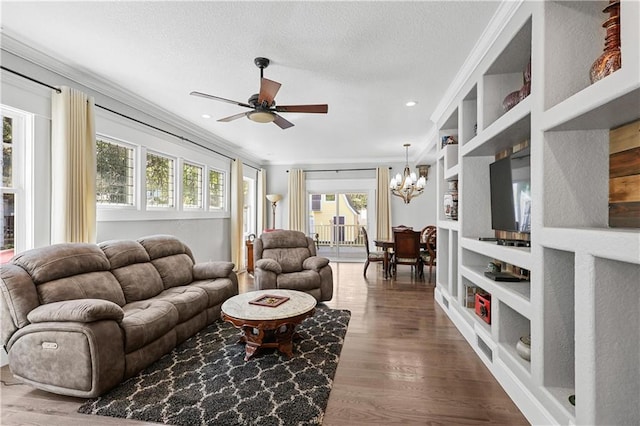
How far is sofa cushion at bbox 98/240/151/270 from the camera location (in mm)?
3037

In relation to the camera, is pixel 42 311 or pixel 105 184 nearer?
pixel 42 311

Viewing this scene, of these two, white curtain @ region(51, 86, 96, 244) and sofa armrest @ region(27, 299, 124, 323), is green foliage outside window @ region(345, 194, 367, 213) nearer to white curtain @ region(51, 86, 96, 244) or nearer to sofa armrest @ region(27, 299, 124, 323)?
white curtain @ region(51, 86, 96, 244)

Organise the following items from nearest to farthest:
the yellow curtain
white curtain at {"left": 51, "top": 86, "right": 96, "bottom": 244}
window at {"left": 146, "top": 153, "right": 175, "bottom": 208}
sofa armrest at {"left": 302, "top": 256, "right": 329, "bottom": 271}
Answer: white curtain at {"left": 51, "top": 86, "right": 96, "bottom": 244} → sofa armrest at {"left": 302, "top": 256, "right": 329, "bottom": 271} → window at {"left": 146, "top": 153, "right": 175, "bottom": 208} → the yellow curtain

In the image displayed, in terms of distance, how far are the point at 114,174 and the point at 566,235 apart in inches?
176

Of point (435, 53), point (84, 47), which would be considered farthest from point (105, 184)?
point (435, 53)

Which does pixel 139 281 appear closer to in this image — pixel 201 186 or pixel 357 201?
pixel 201 186

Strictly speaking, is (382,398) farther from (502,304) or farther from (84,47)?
(84,47)

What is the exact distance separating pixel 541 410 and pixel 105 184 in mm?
4549

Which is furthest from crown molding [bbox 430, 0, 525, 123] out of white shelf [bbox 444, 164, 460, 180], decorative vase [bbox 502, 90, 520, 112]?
white shelf [bbox 444, 164, 460, 180]

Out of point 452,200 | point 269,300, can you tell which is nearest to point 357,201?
point 452,200

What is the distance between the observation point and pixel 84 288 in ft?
8.41

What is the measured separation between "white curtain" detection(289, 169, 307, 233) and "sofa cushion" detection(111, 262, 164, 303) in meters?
4.92

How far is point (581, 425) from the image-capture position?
1455 millimetres

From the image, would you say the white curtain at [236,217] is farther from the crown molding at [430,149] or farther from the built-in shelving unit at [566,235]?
the built-in shelving unit at [566,235]
